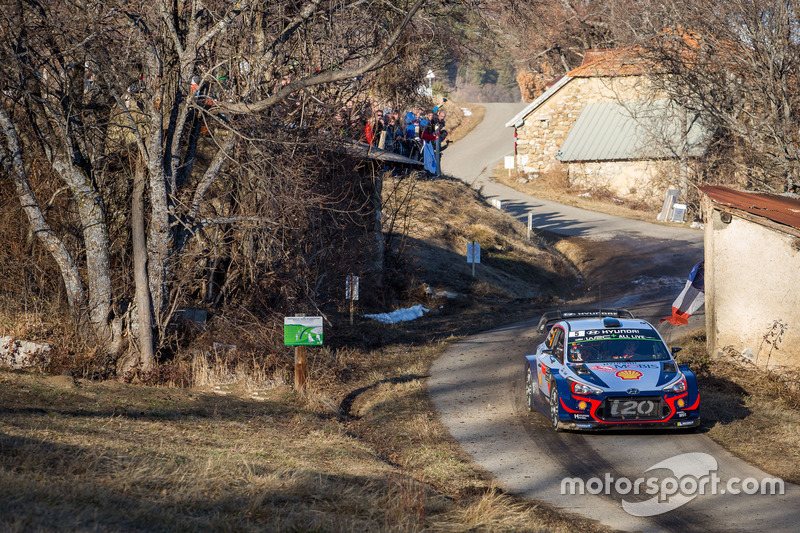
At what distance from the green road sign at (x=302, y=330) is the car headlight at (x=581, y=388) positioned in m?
4.33

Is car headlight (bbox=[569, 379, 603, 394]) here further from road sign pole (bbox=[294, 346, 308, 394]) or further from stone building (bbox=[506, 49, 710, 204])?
stone building (bbox=[506, 49, 710, 204])

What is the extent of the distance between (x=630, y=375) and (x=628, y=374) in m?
0.04

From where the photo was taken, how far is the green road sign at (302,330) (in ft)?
41.6


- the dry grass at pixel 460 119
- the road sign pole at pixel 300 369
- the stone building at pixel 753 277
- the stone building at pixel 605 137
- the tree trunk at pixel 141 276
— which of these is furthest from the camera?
the dry grass at pixel 460 119

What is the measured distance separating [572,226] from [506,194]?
967cm

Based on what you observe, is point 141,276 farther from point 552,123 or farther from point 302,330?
point 552,123

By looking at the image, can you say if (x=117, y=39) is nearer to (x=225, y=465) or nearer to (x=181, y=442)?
(x=181, y=442)

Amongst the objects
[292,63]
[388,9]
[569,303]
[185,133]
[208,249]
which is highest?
[388,9]

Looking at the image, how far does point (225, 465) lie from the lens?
26.0 feet

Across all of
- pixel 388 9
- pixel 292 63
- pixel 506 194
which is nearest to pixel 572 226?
pixel 506 194

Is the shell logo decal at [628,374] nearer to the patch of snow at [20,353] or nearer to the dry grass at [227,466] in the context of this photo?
the dry grass at [227,466]

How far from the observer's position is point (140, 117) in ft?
48.9

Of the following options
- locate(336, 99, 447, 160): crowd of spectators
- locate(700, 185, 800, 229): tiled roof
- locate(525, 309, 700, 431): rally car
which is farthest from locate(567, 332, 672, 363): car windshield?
locate(336, 99, 447, 160): crowd of spectators

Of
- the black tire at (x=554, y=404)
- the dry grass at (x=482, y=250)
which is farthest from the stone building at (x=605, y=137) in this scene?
the black tire at (x=554, y=404)
